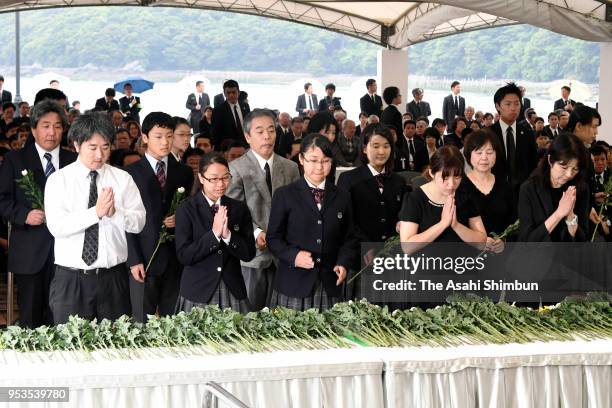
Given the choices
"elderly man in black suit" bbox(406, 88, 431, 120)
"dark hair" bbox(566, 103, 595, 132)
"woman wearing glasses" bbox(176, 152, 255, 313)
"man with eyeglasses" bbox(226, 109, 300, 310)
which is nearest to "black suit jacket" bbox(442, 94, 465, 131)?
"elderly man in black suit" bbox(406, 88, 431, 120)

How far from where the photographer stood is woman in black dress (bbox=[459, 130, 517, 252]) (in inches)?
204

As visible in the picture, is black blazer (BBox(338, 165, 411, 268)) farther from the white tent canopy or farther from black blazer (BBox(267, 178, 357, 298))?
the white tent canopy

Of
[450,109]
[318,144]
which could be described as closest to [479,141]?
[318,144]

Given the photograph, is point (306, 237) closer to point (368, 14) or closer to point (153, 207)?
point (153, 207)

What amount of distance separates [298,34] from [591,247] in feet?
116

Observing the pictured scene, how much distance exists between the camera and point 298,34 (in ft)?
131

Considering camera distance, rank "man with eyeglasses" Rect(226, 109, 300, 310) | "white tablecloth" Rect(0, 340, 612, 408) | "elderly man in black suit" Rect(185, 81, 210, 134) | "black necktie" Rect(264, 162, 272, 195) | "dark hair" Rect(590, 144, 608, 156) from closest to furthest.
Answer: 1. "white tablecloth" Rect(0, 340, 612, 408)
2. "man with eyeglasses" Rect(226, 109, 300, 310)
3. "black necktie" Rect(264, 162, 272, 195)
4. "dark hair" Rect(590, 144, 608, 156)
5. "elderly man in black suit" Rect(185, 81, 210, 134)

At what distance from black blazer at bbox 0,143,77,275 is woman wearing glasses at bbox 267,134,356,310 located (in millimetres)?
1315

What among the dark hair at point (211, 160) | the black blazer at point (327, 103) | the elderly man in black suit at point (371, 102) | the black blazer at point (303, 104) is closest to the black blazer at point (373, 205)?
the dark hair at point (211, 160)

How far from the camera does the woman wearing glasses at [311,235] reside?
4938mm

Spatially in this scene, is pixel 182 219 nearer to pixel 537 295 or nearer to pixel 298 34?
pixel 537 295

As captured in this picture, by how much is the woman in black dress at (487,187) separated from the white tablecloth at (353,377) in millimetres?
1497

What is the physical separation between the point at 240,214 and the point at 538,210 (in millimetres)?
1404

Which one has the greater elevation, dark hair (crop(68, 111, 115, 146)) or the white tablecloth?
dark hair (crop(68, 111, 115, 146))
